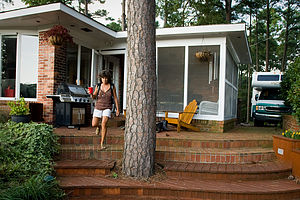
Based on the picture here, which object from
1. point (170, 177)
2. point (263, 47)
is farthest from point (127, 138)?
point (263, 47)

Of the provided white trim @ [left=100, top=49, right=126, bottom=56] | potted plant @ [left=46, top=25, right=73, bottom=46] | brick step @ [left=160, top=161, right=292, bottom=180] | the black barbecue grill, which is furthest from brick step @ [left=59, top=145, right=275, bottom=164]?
white trim @ [left=100, top=49, right=126, bottom=56]

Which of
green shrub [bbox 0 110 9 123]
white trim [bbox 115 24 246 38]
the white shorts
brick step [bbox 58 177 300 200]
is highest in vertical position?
white trim [bbox 115 24 246 38]

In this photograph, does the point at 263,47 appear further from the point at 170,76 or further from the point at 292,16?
the point at 170,76

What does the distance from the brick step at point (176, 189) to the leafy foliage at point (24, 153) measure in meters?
0.38

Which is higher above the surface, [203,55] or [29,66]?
[203,55]

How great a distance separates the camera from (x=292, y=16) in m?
17.2

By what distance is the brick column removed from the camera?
6.01m

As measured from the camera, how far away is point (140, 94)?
350 cm

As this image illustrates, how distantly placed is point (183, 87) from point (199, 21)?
26.5 ft

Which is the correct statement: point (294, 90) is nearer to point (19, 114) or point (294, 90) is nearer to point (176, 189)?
point (176, 189)

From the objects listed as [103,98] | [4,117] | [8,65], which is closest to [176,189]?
[103,98]

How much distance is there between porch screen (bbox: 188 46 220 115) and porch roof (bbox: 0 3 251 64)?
478mm

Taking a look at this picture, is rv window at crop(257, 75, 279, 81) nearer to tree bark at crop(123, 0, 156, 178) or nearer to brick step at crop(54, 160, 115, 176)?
tree bark at crop(123, 0, 156, 178)

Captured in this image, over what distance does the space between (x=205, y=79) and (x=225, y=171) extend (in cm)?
335
